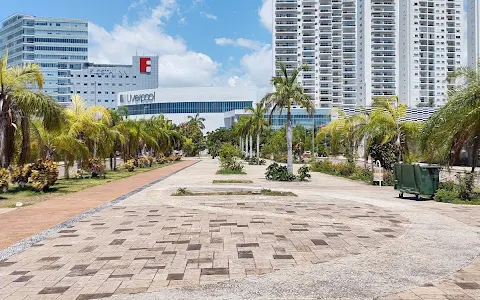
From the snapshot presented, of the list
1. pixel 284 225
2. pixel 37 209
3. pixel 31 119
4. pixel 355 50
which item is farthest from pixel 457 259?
pixel 355 50

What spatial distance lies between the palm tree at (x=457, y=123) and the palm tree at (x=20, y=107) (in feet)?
47.8

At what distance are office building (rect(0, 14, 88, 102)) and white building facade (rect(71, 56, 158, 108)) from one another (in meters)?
3.26

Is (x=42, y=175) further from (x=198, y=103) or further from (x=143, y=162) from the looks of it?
(x=198, y=103)

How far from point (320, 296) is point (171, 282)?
1986mm

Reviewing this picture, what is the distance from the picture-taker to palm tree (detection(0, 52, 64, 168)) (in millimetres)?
16875

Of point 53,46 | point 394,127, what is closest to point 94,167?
point 394,127

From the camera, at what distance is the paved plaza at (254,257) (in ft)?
18.3

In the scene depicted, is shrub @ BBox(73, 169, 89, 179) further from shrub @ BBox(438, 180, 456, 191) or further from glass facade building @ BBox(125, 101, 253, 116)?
glass facade building @ BBox(125, 101, 253, 116)

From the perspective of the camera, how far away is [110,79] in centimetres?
15888

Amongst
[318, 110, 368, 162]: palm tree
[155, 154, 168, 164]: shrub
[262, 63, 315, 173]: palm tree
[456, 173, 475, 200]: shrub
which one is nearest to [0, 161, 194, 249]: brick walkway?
[262, 63, 315, 173]: palm tree

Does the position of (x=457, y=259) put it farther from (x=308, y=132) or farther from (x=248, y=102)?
(x=248, y=102)

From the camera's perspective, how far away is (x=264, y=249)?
767cm

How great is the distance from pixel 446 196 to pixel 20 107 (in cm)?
1649

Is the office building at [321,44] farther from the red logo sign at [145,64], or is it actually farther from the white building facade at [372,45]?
the red logo sign at [145,64]
